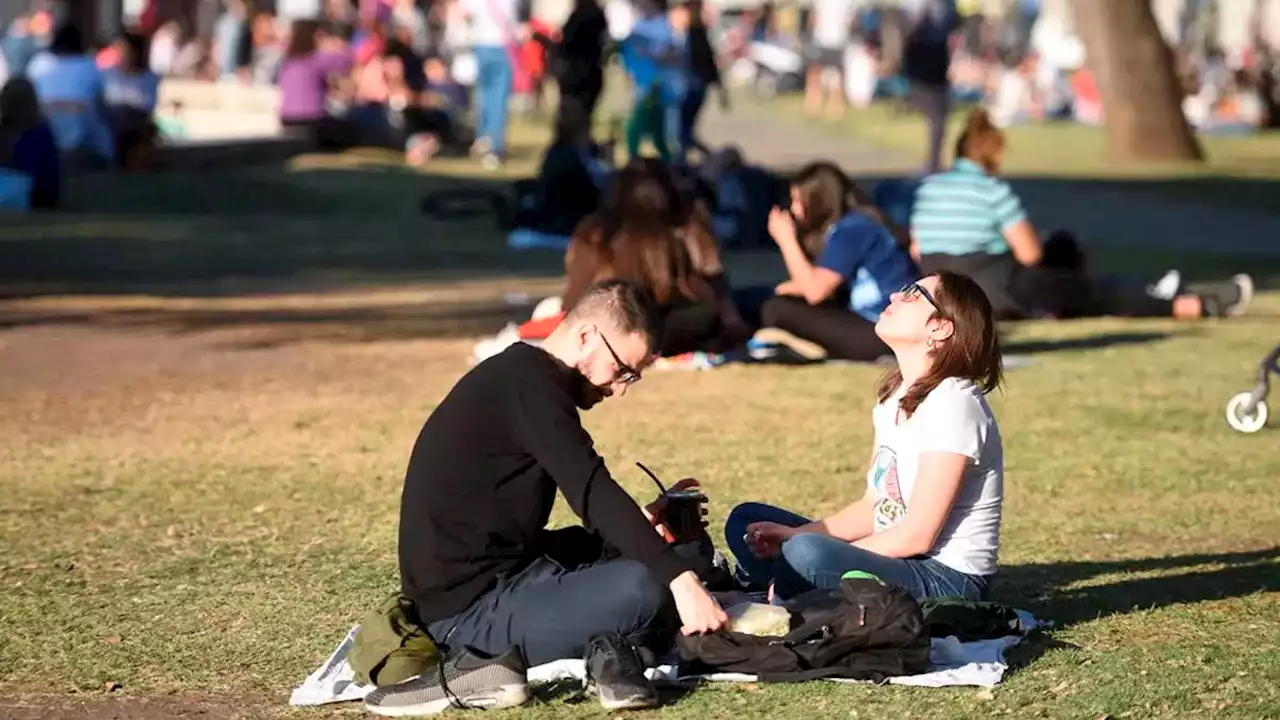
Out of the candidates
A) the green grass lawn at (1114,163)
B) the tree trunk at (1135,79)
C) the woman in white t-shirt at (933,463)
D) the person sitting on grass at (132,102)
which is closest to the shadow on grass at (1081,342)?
the woman in white t-shirt at (933,463)

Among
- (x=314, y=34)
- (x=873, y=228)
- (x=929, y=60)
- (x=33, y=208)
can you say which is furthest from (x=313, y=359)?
(x=314, y=34)

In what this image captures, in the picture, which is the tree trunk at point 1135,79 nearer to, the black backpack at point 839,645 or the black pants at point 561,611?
the black backpack at point 839,645

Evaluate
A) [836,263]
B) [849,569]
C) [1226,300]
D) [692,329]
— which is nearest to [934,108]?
[1226,300]

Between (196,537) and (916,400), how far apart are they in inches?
121

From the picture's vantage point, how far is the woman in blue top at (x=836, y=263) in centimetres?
1157

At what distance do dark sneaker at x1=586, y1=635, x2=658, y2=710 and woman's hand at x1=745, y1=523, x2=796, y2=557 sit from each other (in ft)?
2.93

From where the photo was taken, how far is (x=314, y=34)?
28594 mm

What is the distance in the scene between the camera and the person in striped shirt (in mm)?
13141

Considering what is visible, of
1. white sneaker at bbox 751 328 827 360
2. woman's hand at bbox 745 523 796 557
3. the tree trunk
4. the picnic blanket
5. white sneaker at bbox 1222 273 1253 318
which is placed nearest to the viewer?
the picnic blanket

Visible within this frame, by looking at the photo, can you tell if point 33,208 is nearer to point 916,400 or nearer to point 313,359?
point 313,359

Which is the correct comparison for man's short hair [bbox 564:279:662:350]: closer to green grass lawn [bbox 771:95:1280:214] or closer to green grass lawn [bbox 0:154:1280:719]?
green grass lawn [bbox 0:154:1280:719]

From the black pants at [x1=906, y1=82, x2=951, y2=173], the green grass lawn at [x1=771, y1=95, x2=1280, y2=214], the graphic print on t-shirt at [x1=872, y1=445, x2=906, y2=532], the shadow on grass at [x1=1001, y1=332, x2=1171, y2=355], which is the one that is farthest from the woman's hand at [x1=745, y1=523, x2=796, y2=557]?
the black pants at [x1=906, y1=82, x2=951, y2=173]

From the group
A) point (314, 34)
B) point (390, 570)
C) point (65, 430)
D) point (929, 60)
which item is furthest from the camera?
point (314, 34)

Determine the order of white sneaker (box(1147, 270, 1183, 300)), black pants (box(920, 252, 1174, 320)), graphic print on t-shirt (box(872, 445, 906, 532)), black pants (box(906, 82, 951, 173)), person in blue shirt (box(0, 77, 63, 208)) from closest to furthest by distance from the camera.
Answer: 1. graphic print on t-shirt (box(872, 445, 906, 532))
2. black pants (box(920, 252, 1174, 320))
3. white sneaker (box(1147, 270, 1183, 300))
4. person in blue shirt (box(0, 77, 63, 208))
5. black pants (box(906, 82, 951, 173))
